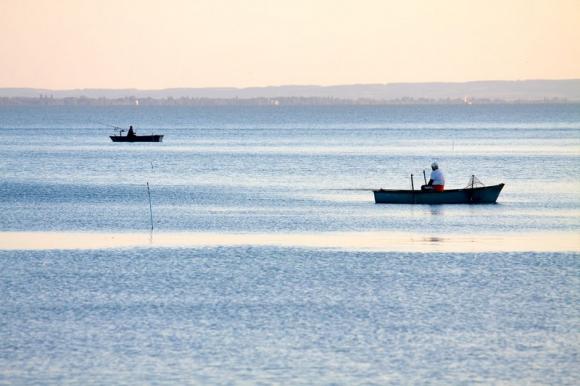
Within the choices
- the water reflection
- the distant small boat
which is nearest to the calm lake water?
the water reflection

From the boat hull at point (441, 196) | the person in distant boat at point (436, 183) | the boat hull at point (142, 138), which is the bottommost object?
the boat hull at point (142, 138)

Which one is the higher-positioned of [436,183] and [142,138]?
[436,183]

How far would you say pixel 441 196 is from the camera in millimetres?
48406

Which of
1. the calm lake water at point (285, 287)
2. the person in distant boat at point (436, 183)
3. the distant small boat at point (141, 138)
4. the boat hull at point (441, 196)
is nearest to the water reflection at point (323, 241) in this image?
the calm lake water at point (285, 287)

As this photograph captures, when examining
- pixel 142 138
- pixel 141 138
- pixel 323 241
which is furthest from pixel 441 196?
pixel 141 138

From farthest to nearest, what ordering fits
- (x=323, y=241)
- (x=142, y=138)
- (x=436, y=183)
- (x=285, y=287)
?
(x=142, y=138)
(x=436, y=183)
(x=323, y=241)
(x=285, y=287)

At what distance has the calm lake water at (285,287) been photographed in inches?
834

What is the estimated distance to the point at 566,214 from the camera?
4656cm

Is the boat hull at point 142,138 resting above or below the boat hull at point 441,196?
below

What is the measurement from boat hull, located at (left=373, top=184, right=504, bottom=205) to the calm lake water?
34 centimetres

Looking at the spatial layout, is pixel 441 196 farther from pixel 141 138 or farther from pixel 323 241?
pixel 141 138

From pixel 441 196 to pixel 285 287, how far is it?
66.3 ft

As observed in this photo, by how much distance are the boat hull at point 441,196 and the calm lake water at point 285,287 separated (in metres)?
0.34

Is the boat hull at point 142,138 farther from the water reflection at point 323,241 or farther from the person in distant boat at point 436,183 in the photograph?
the water reflection at point 323,241
